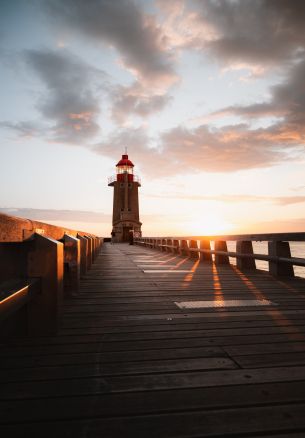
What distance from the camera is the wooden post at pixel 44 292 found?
2.74m

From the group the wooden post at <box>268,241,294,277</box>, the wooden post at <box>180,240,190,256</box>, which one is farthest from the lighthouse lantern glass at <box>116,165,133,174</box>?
the wooden post at <box>268,241,294,277</box>

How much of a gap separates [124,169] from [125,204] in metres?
6.19

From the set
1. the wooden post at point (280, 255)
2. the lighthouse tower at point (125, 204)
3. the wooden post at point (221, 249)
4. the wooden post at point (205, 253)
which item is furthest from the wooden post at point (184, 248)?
the lighthouse tower at point (125, 204)

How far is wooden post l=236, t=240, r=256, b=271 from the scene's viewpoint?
799cm

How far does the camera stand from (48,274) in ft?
9.11

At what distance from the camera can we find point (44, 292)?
2760mm

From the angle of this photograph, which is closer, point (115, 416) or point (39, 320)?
point (115, 416)

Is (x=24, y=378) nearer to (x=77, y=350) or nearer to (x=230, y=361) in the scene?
(x=77, y=350)

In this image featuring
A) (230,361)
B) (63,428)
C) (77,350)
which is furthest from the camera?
(77,350)

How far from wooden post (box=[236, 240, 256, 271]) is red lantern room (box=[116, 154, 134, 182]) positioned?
1735 inches

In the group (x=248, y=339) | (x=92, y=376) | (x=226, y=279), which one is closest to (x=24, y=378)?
(x=92, y=376)

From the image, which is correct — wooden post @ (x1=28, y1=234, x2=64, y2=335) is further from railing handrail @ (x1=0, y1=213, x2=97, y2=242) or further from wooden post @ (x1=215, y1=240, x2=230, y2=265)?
wooden post @ (x1=215, y1=240, x2=230, y2=265)

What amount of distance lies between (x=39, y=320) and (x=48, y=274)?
1.32ft

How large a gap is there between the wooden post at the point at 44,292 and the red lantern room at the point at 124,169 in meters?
49.1
